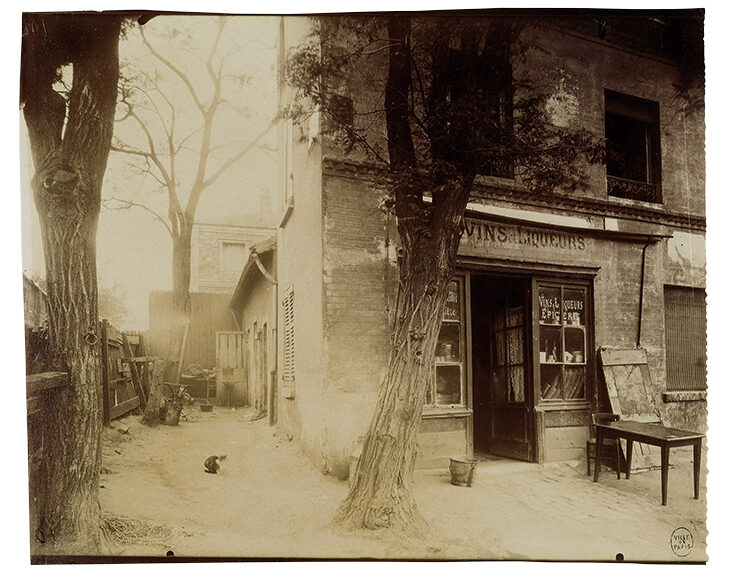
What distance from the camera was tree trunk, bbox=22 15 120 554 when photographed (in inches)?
163

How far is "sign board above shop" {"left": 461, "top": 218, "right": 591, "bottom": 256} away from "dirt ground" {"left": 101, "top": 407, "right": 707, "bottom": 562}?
1709 millimetres

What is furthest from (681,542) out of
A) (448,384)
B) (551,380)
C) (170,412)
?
(170,412)

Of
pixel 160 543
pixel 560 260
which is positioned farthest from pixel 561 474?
pixel 160 543

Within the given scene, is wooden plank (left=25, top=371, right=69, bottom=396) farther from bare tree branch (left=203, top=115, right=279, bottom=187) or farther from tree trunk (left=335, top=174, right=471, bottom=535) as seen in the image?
tree trunk (left=335, top=174, right=471, bottom=535)

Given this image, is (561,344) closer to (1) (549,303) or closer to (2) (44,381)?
(1) (549,303)

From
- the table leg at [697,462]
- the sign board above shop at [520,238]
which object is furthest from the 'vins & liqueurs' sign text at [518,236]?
the table leg at [697,462]

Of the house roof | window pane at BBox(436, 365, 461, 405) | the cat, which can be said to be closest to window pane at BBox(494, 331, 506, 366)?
window pane at BBox(436, 365, 461, 405)

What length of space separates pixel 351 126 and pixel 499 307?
5.91ft

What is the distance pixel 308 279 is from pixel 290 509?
62.4 inches

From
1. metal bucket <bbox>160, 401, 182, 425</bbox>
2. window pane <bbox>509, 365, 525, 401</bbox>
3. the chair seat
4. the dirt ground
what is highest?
window pane <bbox>509, 365, 525, 401</bbox>

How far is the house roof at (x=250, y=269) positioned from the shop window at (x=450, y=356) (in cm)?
134

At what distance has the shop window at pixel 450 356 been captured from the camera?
13.9 ft

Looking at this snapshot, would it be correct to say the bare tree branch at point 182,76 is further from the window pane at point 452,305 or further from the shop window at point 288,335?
the window pane at point 452,305

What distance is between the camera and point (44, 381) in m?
4.18
